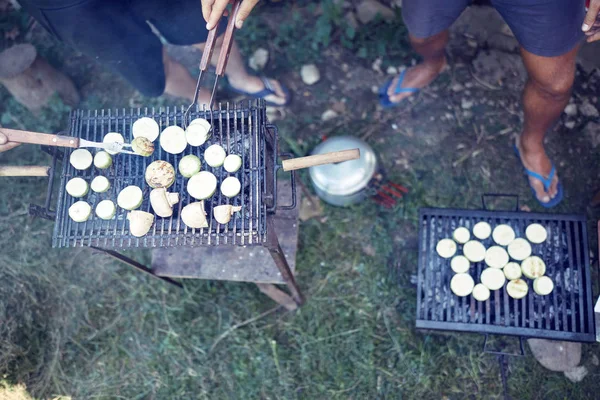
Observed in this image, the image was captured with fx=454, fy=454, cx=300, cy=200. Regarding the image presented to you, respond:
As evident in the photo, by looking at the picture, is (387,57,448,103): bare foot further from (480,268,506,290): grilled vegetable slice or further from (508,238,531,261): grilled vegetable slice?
(480,268,506,290): grilled vegetable slice

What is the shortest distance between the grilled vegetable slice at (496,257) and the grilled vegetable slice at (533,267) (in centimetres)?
15

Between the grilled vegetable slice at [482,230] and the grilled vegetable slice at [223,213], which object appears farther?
the grilled vegetable slice at [482,230]

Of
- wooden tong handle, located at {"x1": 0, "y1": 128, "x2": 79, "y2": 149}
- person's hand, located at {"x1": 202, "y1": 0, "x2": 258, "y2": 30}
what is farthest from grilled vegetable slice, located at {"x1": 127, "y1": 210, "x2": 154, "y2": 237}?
person's hand, located at {"x1": 202, "y1": 0, "x2": 258, "y2": 30}

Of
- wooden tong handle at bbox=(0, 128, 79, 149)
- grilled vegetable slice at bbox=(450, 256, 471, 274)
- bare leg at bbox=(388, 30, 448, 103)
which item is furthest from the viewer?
bare leg at bbox=(388, 30, 448, 103)

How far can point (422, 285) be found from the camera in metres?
3.91

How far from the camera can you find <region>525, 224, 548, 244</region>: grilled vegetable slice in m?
3.79

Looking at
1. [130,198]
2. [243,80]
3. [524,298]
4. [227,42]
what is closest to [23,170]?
[130,198]

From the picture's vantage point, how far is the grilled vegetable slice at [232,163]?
3061 mm

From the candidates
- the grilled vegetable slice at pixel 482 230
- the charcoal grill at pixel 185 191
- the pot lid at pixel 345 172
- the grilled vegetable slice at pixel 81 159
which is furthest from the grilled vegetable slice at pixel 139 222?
the grilled vegetable slice at pixel 482 230

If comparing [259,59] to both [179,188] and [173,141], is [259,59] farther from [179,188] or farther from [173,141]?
[179,188]

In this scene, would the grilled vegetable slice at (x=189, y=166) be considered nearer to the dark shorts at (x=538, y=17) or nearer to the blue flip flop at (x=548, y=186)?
the dark shorts at (x=538, y=17)

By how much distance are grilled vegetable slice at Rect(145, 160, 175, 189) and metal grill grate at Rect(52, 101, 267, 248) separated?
11 cm

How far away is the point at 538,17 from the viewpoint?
10.3ft

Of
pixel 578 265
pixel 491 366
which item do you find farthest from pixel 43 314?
pixel 578 265
